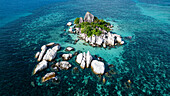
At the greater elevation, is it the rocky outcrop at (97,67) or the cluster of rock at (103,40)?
the cluster of rock at (103,40)

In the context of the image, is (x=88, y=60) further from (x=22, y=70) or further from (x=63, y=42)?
(x=22, y=70)

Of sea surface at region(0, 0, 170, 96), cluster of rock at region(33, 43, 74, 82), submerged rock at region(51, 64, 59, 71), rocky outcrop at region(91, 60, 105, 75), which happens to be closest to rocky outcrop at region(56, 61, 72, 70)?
cluster of rock at region(33, 43, 74, 82)

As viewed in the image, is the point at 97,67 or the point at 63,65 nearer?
the point at 97,67

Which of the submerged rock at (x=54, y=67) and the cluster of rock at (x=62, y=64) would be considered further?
the submerged rock at (x=54, y=67)

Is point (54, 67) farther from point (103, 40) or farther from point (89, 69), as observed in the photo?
point (103, 40)

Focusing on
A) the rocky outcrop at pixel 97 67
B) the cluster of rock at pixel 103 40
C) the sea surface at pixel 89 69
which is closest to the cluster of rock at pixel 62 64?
the rocky outcrop at pixel 97 67

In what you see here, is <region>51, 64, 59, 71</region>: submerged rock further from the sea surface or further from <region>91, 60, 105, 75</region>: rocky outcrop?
<region>91, 60, 105, 75</region>: rocky outcrop

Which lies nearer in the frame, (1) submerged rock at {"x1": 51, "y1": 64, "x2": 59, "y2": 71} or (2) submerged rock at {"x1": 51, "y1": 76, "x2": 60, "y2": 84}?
(2) submerged rock at {"x1": 51, "y1": 76, "x2": 60, "y2": 84}

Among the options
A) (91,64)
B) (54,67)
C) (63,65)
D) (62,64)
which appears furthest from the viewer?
(91,64)

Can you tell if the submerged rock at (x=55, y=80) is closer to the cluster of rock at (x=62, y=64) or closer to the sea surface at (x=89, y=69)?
the cluster of rock at (x=62, y=64)

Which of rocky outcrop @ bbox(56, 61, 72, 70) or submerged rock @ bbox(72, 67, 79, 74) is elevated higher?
rocky outcrop @ bbox(56, 61, 72, 70)

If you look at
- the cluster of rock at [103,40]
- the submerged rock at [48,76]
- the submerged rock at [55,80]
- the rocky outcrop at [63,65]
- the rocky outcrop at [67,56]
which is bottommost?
the submerged rock at [55,80]

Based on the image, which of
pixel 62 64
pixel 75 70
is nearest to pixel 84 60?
pixel 75 70
